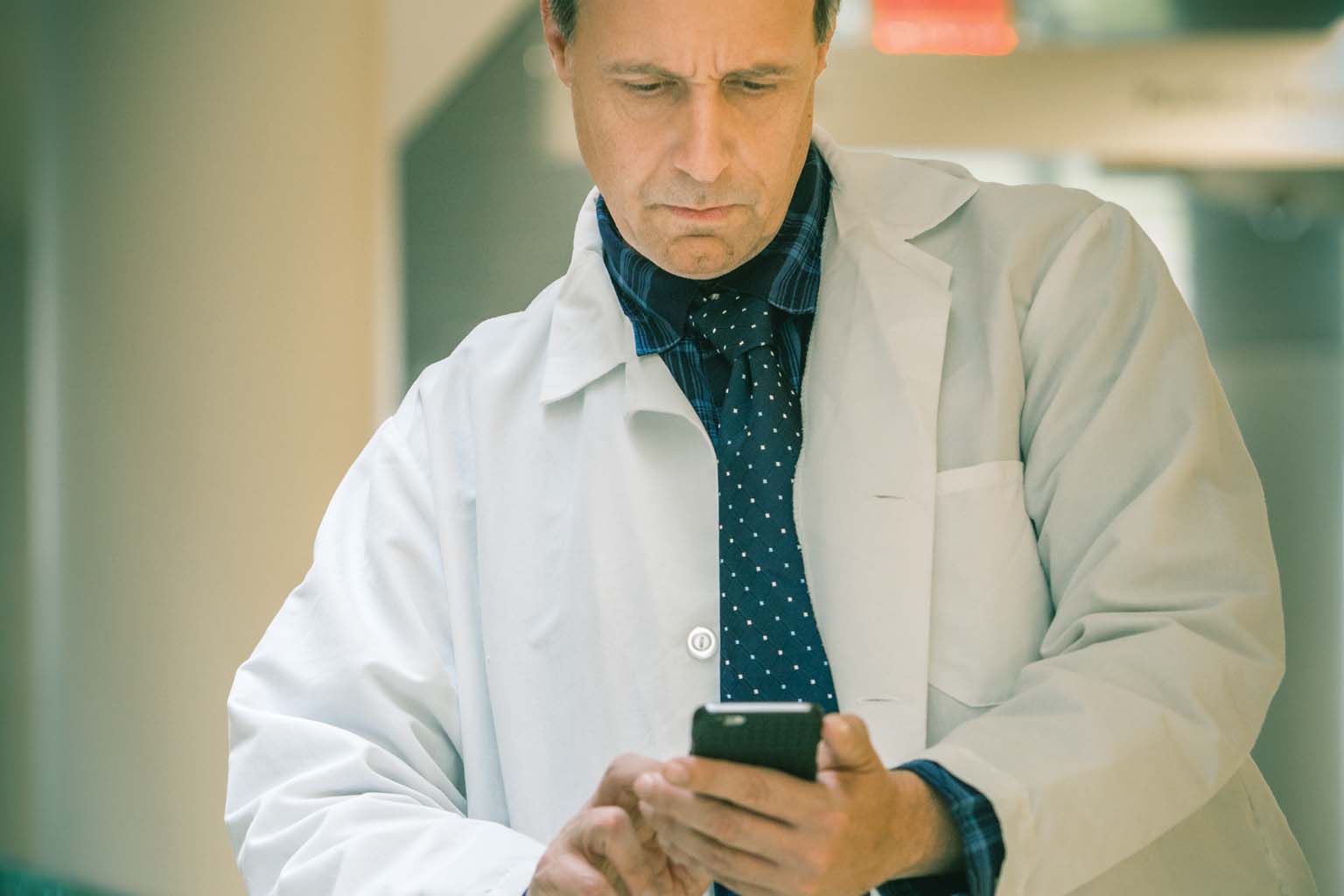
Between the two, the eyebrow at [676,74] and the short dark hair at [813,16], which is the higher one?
the short dark hair at [813,16]

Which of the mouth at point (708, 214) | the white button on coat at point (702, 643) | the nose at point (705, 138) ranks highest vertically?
the nose at point (705, 138)

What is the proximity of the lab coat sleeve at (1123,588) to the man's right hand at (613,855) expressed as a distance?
21 centimetres

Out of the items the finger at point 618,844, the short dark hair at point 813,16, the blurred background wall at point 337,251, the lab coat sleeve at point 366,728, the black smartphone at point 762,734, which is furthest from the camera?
the blurred background wall at point 337,251

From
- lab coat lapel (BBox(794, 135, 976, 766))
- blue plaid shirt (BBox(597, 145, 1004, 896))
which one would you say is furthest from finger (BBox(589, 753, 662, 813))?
blue plaid shirt (BBox(597, 145, 1004, 896))

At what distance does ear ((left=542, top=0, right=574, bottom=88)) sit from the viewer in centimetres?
139

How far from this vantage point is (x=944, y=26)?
100 inches

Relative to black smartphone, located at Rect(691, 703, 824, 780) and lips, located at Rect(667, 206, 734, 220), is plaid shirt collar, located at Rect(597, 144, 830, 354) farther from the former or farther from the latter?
black smartphone, located at Rect(691, 703, 824, 780)

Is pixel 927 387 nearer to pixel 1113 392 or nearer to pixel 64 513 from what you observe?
pixel 1113 392

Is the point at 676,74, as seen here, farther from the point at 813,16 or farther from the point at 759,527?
the point at 759,527

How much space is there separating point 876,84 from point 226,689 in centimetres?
151

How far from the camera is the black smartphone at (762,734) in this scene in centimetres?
95

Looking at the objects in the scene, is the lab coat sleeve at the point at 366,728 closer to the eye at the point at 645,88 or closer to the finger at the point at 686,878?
the finger at the point at 686,878

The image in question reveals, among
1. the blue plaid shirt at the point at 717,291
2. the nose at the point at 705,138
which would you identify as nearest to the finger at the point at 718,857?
the blue plaid shirt at the point at 717,291

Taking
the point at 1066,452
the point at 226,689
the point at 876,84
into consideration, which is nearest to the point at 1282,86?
the point at 876,84
